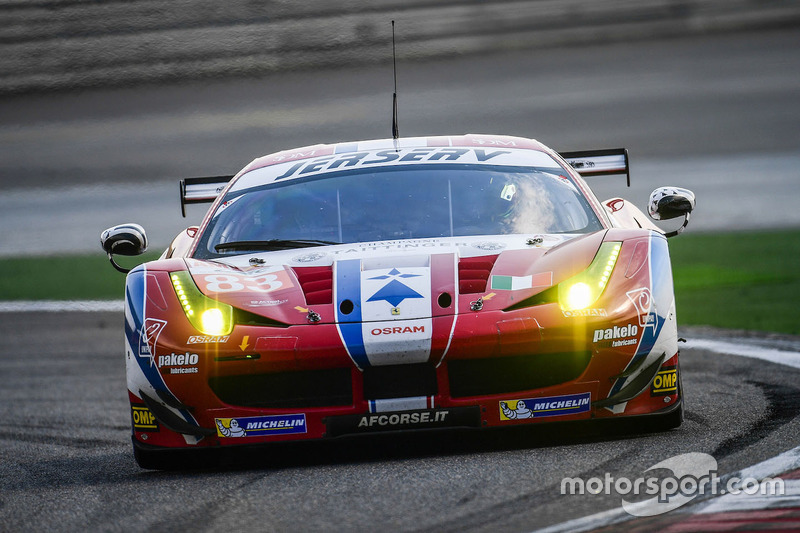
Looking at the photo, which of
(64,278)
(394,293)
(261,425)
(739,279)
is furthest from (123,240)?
(64,278)

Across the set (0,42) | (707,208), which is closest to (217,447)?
(707,208)

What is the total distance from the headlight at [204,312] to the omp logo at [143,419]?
0.38m

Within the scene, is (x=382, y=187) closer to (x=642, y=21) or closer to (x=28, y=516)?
(x=28, y=516)

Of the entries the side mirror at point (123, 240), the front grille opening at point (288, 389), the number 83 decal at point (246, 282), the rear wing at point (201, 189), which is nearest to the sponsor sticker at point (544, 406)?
the front grille opening at point (288, 389)

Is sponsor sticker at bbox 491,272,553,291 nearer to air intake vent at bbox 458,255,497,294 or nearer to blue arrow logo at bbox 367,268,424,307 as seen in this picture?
air intake vent at bbox 458,255,497,294

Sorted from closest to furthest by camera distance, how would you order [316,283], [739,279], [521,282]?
1. [521,282]
2. [316,283]
3. [739,279]

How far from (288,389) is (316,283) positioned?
396mm

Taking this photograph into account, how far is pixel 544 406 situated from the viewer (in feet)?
13.8

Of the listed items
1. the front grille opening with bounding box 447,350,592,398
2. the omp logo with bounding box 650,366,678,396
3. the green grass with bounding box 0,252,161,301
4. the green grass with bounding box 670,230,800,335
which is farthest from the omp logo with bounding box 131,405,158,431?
the green grass with bounding box 0,252,161,301

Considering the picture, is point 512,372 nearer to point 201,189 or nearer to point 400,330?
point 400,330

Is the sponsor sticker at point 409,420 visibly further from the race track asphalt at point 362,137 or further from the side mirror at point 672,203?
the side mirror at point 672,203

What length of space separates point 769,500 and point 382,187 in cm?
257

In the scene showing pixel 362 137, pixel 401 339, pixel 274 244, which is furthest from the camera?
pixel 362 137

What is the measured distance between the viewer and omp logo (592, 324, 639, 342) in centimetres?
419
